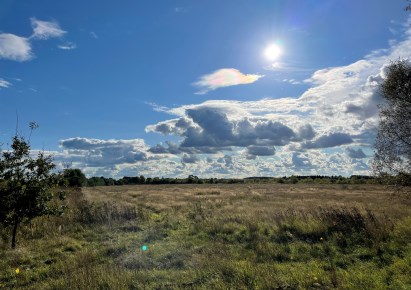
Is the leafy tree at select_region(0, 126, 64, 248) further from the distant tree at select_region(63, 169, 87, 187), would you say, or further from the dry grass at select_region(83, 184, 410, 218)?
the dry grass at select_region(83, 184, 410, 218)

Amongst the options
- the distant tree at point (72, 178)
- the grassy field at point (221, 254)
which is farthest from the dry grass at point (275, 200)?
the distant tree at point (72, 178)

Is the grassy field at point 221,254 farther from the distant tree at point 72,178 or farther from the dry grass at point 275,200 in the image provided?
the dry grass at point 275,200

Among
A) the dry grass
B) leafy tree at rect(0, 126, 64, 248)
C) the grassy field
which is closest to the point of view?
the grassy field

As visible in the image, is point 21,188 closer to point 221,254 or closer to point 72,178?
point 221,254

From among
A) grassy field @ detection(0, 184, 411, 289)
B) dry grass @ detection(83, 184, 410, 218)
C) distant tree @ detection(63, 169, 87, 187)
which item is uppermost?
distant tree @ detection(63, 169, 87, 187)

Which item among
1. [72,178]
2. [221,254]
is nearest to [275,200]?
[72,178]

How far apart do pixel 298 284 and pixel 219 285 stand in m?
1.92

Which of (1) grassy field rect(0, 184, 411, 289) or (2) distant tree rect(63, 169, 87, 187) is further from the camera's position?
(2) distant tree rect(63, 169, 87, 187)

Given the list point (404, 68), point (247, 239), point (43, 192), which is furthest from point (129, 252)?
point (404, 68)

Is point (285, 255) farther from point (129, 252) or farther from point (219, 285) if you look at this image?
point (129, 252)

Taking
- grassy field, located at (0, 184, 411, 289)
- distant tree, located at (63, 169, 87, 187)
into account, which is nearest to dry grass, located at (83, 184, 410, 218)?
grassy field, located at (0, 184, 411, 289)

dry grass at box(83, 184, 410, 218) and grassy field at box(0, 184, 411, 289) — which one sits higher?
dry grass at box(83, 184, 410, 218)

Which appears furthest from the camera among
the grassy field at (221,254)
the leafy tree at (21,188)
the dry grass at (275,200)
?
the dry grass at (275,200)

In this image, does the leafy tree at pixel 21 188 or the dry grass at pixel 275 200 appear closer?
the leafy tree at pixel 21 188
